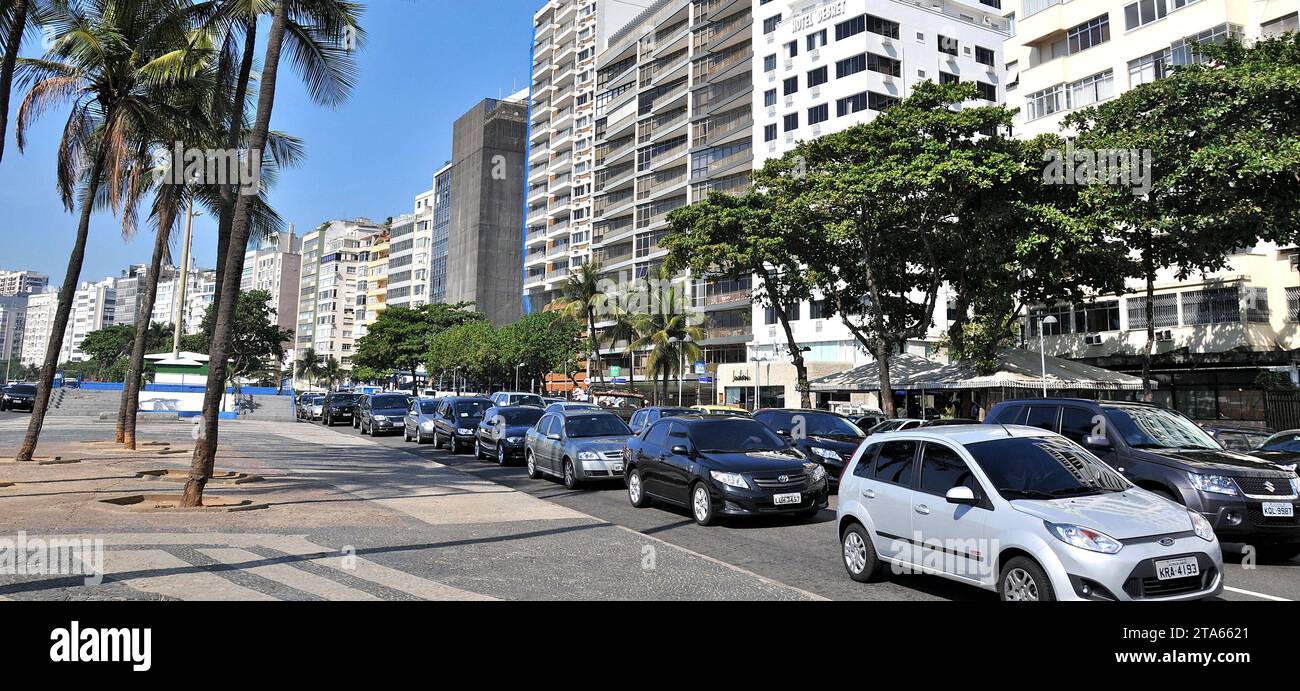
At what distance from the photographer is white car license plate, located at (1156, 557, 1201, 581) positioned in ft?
17.2

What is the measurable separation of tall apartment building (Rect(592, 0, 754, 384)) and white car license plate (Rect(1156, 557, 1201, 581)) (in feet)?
158

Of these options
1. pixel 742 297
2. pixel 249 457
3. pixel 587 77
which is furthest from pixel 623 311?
pixel 249 457

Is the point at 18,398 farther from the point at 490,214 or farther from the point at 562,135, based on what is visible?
the point at 490,214

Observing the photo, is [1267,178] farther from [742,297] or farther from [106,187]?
[742,297]

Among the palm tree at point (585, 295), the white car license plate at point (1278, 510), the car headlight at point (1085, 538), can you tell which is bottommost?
the white car license plate at point (1278, 510)

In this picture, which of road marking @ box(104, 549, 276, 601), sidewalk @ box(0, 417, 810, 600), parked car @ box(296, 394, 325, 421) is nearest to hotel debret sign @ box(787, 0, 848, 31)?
parked car @ box(296, 394, 325, 421)

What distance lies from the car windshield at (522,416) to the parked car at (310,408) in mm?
25649

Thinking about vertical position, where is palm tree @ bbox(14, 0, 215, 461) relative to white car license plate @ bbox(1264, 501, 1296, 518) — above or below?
above

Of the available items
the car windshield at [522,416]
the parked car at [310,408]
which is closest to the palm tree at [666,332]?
the parked car at [310,408]

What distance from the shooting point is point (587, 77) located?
83812 millimetres

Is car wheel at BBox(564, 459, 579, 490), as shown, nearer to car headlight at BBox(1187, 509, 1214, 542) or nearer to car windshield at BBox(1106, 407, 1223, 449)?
car windshield at BBox(1106, 407, 1223, 449)

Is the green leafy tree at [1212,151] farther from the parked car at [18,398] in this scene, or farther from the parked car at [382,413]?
the parked car at [18,398]

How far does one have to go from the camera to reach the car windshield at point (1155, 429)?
9.45 meters

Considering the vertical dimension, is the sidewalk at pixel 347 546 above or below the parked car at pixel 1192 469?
below
